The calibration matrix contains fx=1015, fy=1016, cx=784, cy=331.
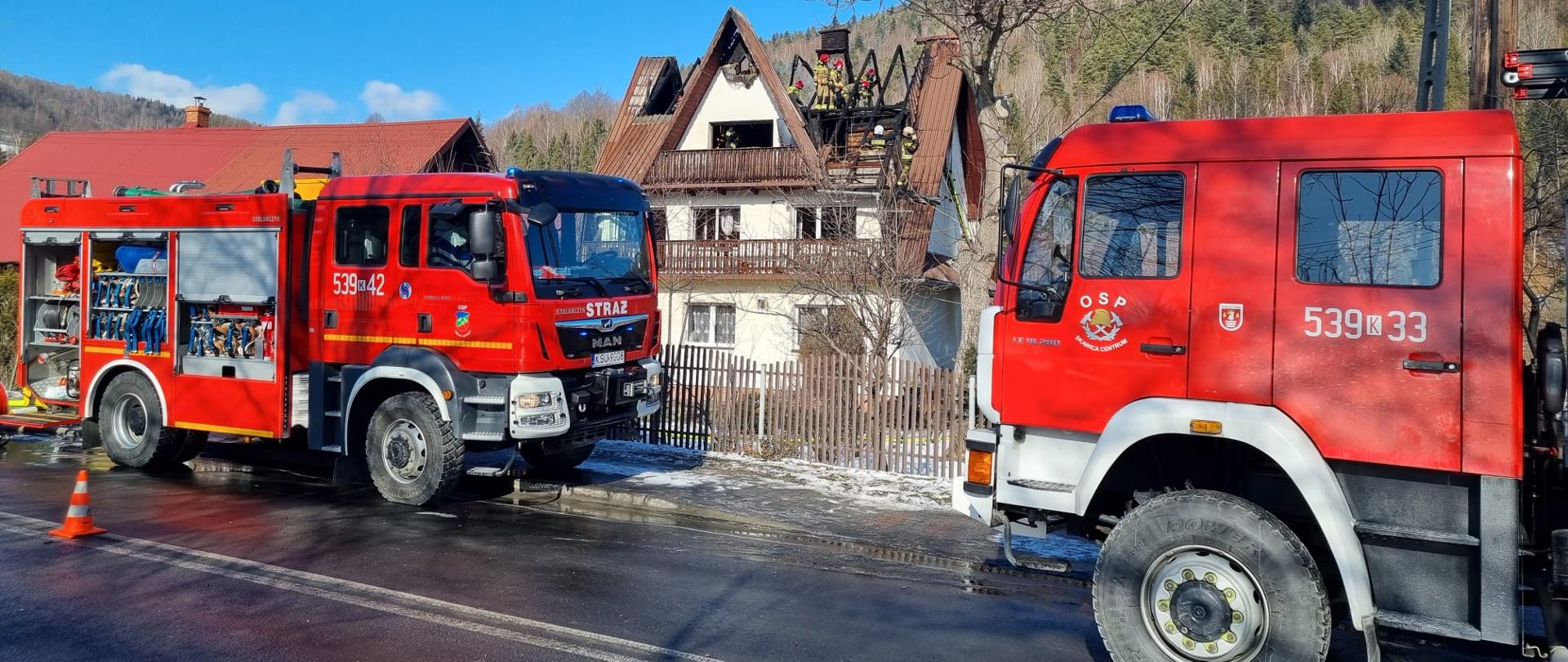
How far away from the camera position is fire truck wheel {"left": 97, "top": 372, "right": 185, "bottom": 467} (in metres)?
10.8

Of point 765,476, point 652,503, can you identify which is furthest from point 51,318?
point 765,476

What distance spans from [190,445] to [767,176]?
677 inches

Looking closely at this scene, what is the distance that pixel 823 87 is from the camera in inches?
1104

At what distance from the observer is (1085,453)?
553 cm

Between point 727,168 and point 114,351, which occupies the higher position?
point 727,168

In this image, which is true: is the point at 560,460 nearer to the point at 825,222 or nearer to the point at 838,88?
the point at 825,222

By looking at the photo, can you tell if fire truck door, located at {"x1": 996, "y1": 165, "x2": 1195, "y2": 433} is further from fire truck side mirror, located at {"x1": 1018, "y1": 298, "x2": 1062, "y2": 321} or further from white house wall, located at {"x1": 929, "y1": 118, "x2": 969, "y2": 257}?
white house wall, located at {"x1": 929, "y1": 118, "x2": 969, "y2": 257}

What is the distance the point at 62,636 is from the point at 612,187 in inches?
232

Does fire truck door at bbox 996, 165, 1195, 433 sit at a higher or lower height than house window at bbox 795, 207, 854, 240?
lower

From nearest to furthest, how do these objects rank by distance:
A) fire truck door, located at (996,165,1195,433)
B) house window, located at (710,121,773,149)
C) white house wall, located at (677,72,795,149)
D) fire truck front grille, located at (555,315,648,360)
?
1. fire truck door, located at (996,165,1195,433)
2. fire truck front grille, located at (555,315,648,360)
3. white house wall, located at (677,72,795,149)
4. house window, located at (710,121,773,149)

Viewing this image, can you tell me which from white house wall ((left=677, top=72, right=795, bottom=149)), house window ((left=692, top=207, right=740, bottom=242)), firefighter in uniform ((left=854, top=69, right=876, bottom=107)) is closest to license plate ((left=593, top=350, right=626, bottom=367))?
house window ((left=692, top=207, right=740, bottom=242))

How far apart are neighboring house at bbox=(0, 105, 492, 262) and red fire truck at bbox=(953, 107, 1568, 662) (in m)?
25.8

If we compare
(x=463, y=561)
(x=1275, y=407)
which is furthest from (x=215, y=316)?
(x=1275, y=407)

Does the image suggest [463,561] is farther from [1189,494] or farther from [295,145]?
[295,145]
